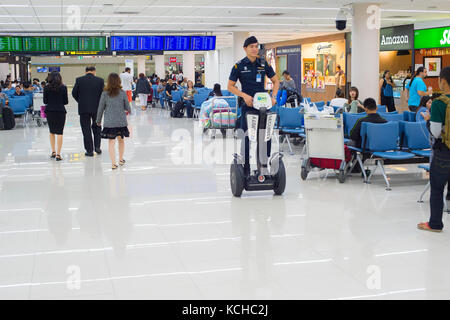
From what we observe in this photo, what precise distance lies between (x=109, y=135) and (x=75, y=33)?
17.4 metres

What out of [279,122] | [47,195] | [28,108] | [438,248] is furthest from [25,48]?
[438,248]

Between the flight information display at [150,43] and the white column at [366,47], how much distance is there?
9.80 metres

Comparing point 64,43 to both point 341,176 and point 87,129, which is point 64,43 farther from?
point 341,176

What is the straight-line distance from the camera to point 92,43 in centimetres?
2269

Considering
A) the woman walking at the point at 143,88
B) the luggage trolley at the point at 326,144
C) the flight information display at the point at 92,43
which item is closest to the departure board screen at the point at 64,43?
the flight information display at the point at 92,43

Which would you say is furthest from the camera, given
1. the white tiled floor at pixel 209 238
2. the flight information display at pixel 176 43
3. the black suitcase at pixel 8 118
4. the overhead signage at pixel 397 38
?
the flight information display at pixel 176 43

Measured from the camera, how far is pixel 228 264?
15.5 feet

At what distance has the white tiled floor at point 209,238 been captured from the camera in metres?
4.23

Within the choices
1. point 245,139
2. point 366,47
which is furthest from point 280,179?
point 366,47

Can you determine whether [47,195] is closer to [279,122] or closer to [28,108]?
[279,122]

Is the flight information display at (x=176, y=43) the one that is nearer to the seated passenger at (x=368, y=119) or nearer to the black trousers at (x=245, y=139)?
the seated passenger at (x=368, y=119)

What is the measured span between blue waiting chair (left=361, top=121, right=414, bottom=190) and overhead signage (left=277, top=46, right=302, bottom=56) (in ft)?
76.0

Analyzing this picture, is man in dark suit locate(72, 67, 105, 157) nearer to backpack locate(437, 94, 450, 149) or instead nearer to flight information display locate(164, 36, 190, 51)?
backpack locate(437, 94, 450, 149)

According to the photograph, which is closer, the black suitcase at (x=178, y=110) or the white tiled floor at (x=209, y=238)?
the white tiled floor at (x=209, y=238)
